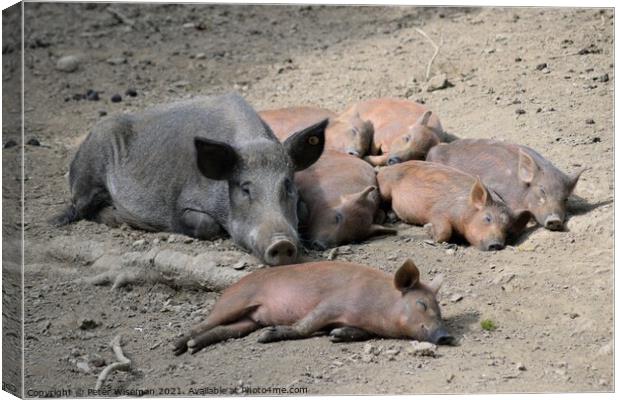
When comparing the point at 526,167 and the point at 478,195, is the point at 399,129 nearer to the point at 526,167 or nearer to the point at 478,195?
the point at 526,167

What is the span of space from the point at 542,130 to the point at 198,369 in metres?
2.71

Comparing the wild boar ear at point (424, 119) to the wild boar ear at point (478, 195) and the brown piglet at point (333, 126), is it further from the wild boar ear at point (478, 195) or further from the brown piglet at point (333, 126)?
the wild boar ear at point (478, 195)

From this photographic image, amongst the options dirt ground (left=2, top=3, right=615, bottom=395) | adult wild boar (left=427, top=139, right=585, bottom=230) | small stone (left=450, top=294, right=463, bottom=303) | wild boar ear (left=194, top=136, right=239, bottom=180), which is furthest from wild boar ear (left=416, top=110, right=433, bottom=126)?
small stone (left=450, top=294, right=463, bottom=303)

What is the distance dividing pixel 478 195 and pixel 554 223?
39 centimetres

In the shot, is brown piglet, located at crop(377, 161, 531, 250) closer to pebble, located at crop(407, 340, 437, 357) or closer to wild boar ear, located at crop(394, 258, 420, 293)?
wild boar ear, located at crop(394, 258, 420, 293)

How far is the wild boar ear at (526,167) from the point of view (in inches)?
245

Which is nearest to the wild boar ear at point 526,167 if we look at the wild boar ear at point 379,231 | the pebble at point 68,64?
the wild boar ear at point 379,231

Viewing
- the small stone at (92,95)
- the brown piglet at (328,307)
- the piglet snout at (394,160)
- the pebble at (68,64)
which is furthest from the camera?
the pebble at (68,64)

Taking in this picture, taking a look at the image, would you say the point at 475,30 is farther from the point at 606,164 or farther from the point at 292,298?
the point at 292,298

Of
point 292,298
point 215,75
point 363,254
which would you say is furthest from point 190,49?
point 292,298

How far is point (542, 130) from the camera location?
662 centimetres

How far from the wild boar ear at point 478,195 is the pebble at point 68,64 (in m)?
3.93

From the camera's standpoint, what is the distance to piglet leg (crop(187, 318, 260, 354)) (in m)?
4.93

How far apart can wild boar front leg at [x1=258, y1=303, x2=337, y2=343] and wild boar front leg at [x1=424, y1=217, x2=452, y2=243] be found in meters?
1.28
